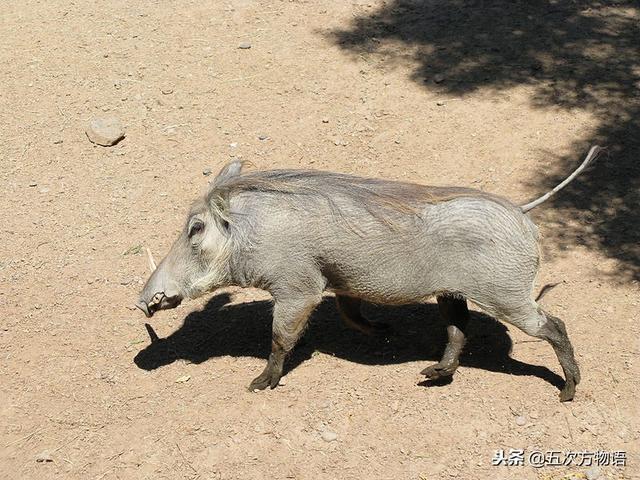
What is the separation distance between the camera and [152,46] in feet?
25.6

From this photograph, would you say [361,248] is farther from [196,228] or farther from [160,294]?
[160,294]

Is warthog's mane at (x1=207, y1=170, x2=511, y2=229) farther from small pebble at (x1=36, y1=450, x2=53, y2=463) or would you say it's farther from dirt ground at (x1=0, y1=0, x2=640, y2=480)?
small pebble at (x1=36, y1=450, x2=53, y2=463)

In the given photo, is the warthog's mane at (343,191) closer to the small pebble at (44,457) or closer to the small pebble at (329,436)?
the small pebble at (329,436)

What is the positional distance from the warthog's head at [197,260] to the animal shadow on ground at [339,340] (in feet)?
1.68

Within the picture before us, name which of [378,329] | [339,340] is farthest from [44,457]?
[378,329]

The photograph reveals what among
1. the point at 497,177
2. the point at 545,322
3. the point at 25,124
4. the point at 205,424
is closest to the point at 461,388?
the point at 545,322

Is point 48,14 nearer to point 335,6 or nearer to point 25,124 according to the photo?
point 25,124

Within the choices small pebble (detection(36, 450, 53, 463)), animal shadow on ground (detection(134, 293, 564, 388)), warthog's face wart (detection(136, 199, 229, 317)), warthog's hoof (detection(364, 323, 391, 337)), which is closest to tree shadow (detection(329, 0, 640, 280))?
animal shadow on ground (detection(134, 293, 564, 388))

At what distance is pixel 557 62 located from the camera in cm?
A: 735

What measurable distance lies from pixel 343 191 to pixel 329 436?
126cm

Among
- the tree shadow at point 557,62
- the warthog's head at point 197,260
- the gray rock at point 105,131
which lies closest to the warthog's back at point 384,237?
the warthog's head at point 197,260

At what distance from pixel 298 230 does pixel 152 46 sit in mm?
4141

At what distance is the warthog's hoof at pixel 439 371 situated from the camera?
455 centimetres

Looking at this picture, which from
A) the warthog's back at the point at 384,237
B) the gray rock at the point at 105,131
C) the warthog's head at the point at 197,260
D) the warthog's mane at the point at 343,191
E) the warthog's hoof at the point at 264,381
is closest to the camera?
the warthog's back at the point at 384,237
